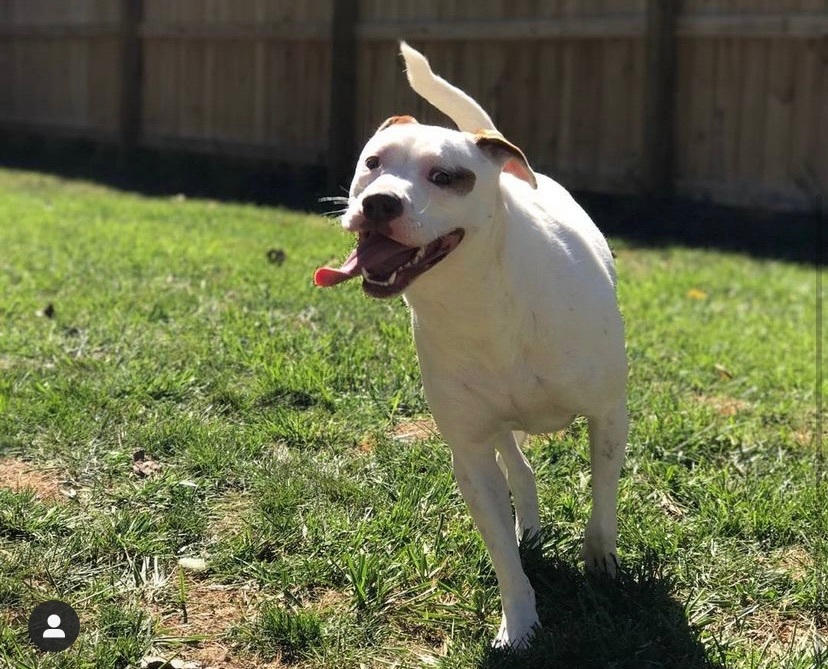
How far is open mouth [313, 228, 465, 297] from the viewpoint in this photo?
2338 millimetres

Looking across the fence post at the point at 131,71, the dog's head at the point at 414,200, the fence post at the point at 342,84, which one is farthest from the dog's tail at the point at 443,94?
the fence post at the point at 131,71

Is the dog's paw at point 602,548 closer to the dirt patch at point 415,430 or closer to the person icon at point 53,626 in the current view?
the dirt patch at point 415,430

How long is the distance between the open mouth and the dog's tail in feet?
3.37

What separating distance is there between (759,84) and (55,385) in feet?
19.2

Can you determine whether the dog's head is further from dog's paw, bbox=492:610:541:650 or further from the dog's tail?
dog's paw, bbox=492:610:541:650

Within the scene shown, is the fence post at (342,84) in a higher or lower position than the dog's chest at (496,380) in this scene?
higher

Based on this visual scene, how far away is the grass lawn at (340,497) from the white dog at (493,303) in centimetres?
28

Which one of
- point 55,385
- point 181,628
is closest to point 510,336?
point 181,628

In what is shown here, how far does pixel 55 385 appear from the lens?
421 cm

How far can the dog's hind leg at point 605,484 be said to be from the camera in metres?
2.88

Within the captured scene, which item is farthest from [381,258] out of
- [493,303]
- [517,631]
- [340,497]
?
[340,497]

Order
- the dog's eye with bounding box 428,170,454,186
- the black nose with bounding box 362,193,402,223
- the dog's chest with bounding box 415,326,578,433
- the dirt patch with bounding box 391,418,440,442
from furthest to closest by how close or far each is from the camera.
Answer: the dirt patch with bounding box 391,418,440,442
the dog's chest with bounding box 415,326,578,433
the dog's eye with bounding box 428,170,454,186
the black nose with bounding box 362,193,402,223

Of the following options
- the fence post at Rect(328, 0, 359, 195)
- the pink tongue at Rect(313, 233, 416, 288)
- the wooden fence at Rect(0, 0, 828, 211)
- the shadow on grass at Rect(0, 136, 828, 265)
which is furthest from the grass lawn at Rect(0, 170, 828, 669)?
the fence post at Rect(328, 0, 359, 195)

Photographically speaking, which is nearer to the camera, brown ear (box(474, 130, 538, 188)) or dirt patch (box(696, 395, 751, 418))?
brown ear (box(474, 130, 538, 188))
